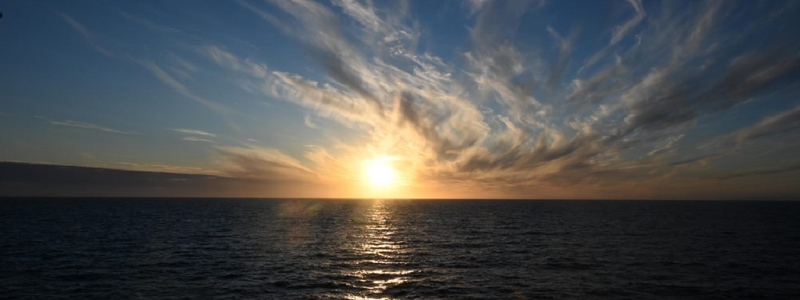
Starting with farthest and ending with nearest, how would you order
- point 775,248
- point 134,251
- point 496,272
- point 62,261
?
point 775,248 < point 134,251 < point 62,261 < point 496,272

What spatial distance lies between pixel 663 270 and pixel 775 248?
97.4 feet

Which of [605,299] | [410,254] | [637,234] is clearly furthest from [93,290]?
[637,234]

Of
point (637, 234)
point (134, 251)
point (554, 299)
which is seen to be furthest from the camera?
point (637, 234)

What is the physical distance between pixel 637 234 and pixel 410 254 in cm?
4696

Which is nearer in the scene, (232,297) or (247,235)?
(232,297)

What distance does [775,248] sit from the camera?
5091cm

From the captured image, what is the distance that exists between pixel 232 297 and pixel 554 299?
24.1 metres

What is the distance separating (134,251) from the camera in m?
46.2

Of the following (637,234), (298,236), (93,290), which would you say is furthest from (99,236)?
(637,234)

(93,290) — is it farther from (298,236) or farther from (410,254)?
(298,236)

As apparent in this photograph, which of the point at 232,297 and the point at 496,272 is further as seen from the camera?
the point at 496,272

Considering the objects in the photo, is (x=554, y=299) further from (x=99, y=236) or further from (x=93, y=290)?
(x=99, y=236)

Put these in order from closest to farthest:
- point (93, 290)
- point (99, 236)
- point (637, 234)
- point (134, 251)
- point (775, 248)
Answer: point (93, 290)
point (134, 251)
point (775, 248)
point (99, 236)
point (637, 234)

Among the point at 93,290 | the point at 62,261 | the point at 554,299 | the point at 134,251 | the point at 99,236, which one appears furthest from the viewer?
the point at 99,236
